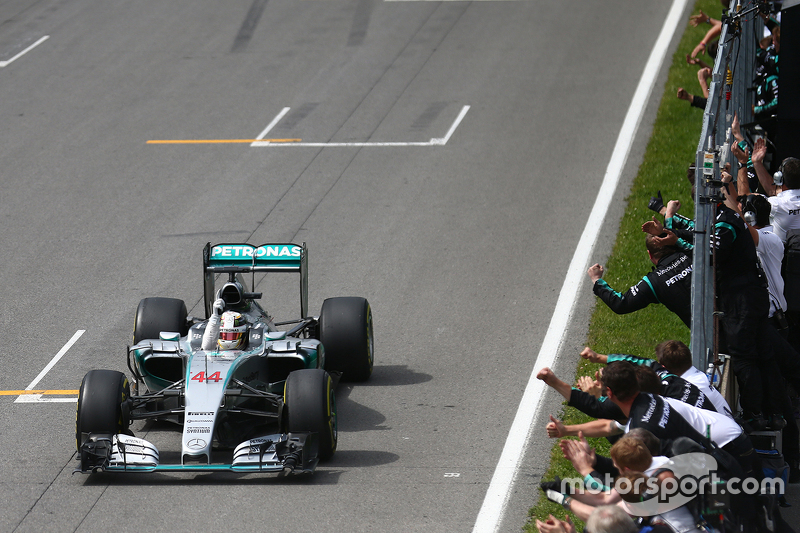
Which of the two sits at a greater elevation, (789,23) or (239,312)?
(789,23)

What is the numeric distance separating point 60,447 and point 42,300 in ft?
13.0

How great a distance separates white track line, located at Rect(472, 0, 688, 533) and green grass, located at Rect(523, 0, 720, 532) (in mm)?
289

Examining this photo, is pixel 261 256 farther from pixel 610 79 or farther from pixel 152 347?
pixel 610 79

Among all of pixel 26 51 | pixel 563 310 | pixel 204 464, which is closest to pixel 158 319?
pixel 204 464

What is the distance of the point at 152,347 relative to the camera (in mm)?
9719

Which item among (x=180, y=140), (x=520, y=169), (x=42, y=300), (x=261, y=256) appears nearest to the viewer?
(x=261, y=256)

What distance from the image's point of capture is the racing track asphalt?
8.90m

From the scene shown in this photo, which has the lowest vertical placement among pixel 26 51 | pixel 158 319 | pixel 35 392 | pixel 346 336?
pixel 35 392

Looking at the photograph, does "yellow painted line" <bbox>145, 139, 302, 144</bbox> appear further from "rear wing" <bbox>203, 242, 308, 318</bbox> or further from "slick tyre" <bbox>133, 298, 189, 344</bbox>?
→ "slick tyre" <bbox>133, 298, 189, 344</bbox>

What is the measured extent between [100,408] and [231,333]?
4.36 ft

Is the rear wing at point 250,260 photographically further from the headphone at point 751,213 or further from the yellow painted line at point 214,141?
the yellow painted line at point 214,141

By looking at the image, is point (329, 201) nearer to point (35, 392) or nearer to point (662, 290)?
point (35, 392)

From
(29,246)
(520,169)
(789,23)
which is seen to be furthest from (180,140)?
(789,23)

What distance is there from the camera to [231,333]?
955 cm
